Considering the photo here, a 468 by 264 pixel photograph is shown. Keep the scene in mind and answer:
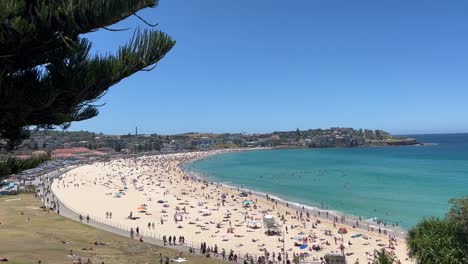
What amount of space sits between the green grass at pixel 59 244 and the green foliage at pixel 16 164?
36.2 feet

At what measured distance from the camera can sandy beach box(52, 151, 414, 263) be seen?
993 inches

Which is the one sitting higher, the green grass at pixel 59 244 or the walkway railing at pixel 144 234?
the green grass at pixel 59 244

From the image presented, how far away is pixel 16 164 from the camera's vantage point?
5.68 metres

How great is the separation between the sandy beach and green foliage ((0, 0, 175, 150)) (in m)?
19.7

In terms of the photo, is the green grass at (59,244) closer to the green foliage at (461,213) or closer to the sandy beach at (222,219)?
the sandy beach at (222,219)

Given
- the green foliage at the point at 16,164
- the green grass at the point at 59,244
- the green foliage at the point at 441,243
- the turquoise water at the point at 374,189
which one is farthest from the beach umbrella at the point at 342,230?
the green foliage at the point at 16,164

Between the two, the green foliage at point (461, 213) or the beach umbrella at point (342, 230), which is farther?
the beach umbrella at point (342, 230)

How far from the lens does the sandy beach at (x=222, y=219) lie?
25.2m

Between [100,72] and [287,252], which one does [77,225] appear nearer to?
[287,252]

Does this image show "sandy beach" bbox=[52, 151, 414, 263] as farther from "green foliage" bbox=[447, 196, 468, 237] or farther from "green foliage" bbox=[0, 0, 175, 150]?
"green foliage" bbox=[0, 0, 175, 150]

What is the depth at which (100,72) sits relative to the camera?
4.36m

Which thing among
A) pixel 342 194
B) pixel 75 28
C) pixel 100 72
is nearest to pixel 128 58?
Answer: pixel 100 72

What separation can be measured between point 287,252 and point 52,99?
2146 centimetres

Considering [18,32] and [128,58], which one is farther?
[128,58]
